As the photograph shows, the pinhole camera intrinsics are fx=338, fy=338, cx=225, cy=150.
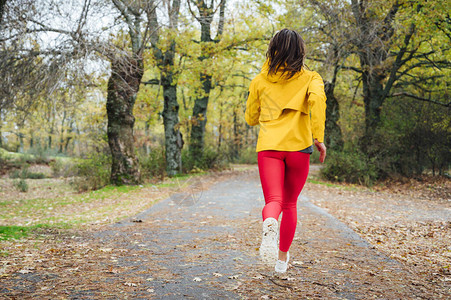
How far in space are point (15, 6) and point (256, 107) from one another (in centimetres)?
722

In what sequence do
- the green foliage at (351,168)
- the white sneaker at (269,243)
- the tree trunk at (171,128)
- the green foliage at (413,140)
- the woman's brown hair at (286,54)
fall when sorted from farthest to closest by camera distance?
the tree trunk at (171,128) < the green foliage at (413,140) < the green foliage at (351,168) < the woman's brown hair at (286,54) < the white sneaker at (269,243)

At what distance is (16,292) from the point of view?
2725 millimetres

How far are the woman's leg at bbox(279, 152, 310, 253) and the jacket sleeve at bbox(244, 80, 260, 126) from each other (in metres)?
0.49

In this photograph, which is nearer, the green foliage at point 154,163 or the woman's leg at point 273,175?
the woman's leg at point 273,175

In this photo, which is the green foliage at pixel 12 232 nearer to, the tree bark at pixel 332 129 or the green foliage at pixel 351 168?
the green foliage at pixel 351 168

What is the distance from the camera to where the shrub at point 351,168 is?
1395cm

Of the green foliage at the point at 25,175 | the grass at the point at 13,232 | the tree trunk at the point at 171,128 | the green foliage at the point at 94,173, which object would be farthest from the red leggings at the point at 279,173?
the green foliage at the point at 25,175

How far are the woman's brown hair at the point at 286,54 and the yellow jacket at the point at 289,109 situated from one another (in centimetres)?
6

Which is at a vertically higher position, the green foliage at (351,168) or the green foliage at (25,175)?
the green foliage at (351,168)

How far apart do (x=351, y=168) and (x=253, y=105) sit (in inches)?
481

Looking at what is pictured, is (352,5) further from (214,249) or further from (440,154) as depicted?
(214,249)

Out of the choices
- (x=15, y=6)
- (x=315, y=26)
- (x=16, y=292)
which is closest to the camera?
(x=16, y=292)

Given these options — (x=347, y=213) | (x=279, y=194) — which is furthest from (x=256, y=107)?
(x=347, y=213)

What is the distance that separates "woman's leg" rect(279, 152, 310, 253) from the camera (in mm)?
2754
